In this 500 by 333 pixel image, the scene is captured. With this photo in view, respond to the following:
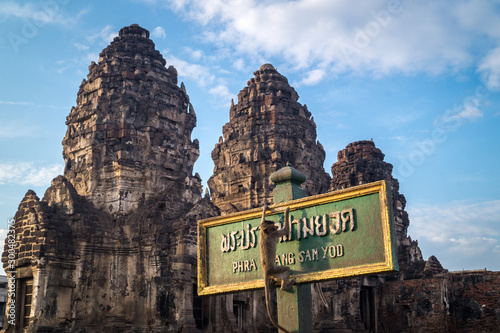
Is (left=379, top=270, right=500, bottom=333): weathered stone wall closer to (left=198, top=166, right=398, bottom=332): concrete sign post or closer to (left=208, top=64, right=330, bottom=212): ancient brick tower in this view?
(left=208, top=64, right=330, bottom=212): ancient brick tower

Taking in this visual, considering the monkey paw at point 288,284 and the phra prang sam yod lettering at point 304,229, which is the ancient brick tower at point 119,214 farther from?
the monkey paw at point 288,284

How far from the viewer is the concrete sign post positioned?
4.13 m

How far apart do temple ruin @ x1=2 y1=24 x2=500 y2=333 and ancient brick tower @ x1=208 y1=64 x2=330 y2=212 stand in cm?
25

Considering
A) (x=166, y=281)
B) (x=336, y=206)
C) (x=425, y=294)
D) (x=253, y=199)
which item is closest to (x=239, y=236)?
(x=336, y=206)

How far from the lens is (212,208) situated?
874 inches

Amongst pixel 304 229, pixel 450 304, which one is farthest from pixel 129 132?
pixel 304 229

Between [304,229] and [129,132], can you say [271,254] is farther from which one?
[129,132]

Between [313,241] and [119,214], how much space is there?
735 inches

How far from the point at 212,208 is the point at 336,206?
18.0 metres

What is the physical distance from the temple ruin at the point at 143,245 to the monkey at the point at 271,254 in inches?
551

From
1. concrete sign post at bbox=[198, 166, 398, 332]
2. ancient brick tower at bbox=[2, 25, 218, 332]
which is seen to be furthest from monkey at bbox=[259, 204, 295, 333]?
ancient brick tower at bbox=[2, 25, 218, 332]

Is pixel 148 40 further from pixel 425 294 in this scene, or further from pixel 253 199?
pixel 425 294

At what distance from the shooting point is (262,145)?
33688 mm

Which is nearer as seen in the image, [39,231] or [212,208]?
[39,231]
